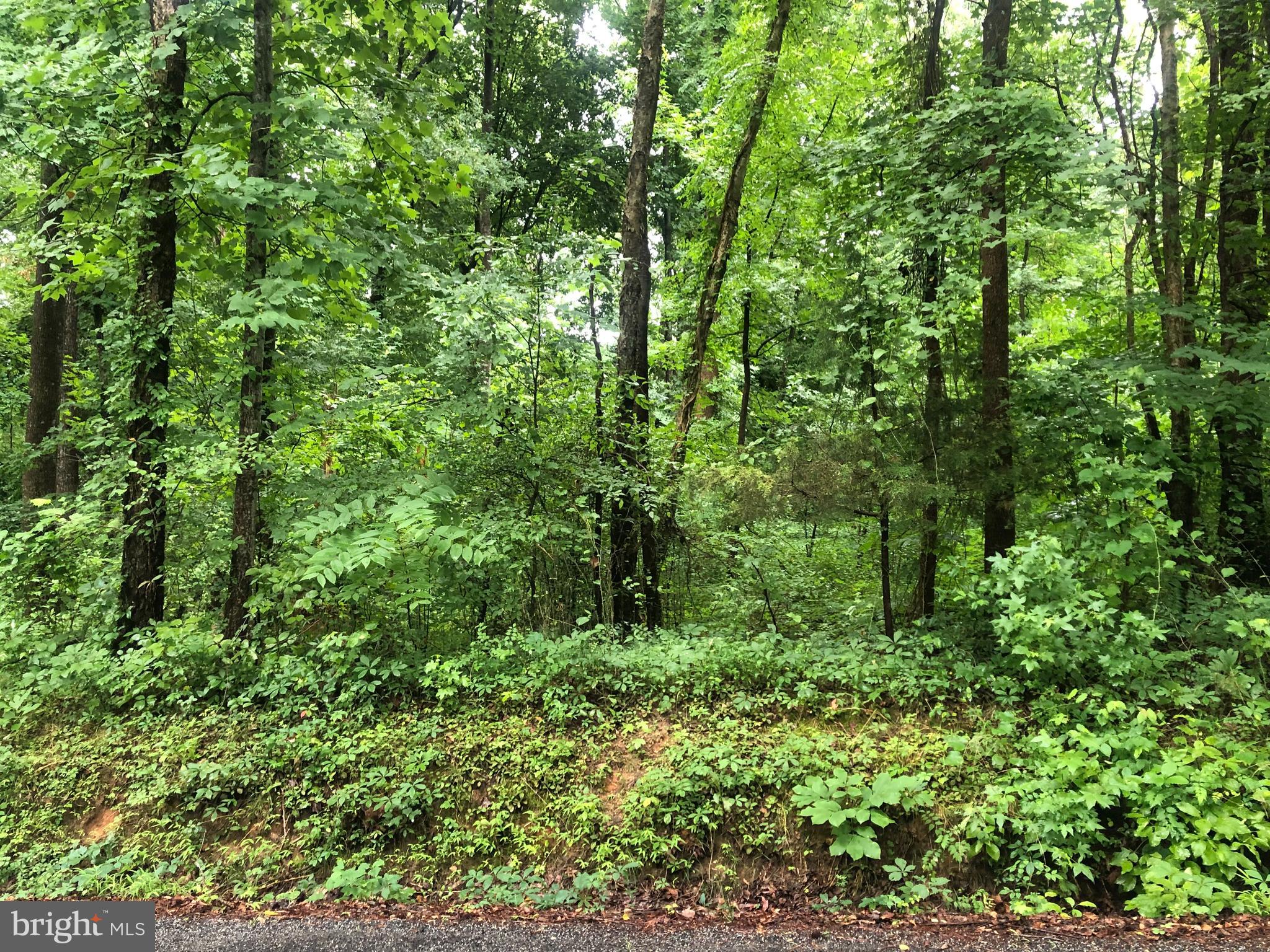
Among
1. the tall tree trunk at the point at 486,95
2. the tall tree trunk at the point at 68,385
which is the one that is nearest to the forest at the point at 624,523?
the tall tree trunk at the point at 68,385

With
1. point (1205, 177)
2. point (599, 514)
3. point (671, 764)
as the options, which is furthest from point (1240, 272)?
point (671, 764)

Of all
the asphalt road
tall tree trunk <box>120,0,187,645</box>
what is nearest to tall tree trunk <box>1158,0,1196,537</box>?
the asphalt road

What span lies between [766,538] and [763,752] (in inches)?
110

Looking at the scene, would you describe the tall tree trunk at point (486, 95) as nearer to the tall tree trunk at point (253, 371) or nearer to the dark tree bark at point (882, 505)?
the tall tree trunk at point (253, 371)

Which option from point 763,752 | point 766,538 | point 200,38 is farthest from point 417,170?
point 763,752

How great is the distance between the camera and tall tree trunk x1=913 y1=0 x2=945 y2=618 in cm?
531

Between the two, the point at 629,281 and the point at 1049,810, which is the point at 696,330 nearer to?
the point at 629,281

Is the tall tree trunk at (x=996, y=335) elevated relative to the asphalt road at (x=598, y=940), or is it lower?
elevated

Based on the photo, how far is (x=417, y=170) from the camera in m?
5.99

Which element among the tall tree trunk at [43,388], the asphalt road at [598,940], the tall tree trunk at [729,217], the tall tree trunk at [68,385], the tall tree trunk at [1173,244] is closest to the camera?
the asphalt road at [598,940]

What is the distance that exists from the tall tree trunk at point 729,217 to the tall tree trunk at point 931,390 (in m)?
1.68

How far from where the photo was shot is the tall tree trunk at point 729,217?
7.16 meters

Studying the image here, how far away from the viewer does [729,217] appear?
7434mm

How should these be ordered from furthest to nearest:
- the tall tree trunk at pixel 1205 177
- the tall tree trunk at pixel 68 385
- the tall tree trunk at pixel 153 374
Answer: the tall tree trunk at pixel 68 385
the tall tree trunk at pixel 1205 177
the tall tree trunk at pixel 153 374
